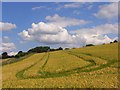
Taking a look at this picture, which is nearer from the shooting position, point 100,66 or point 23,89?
point 23,89

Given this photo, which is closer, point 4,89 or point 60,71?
point 4,89

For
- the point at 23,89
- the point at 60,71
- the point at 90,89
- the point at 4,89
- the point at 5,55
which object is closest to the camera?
the point at 90,89

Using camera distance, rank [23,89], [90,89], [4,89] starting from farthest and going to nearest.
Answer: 1. [4,89]
2. [23,89]
3. [90,89]

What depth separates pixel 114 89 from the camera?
19562 mm

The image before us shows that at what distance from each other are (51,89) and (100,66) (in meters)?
21.3

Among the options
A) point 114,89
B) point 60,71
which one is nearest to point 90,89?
point 114,89

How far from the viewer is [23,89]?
21.5 m

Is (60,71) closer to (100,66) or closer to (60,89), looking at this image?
(100,66)

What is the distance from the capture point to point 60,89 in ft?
65.8

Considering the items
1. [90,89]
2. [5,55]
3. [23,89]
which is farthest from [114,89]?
[5,55]

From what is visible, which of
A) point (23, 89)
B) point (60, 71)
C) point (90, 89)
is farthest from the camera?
point (60, 71)

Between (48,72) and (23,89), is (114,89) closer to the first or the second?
(23,89)

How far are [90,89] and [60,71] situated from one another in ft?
69.6

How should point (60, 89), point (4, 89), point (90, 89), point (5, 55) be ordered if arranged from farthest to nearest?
point (5, 55) → point (4, 89) → point (60, 89) → point (90, 89)
